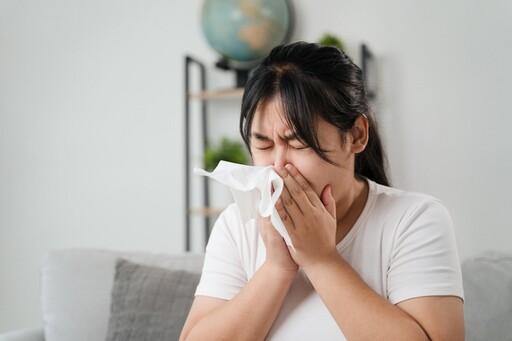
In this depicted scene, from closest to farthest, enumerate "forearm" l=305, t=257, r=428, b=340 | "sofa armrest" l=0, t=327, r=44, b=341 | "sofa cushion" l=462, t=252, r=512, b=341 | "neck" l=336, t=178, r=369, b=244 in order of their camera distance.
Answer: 1. "forearm" l=305, t=257, r=428, b=340
2. "neck" l=336, t=178, r=369, b=244
3. "sofa cushion" l=462, t=252, r=512, b=341
4. "sofa armrest" l=0, t=327, r=44, b=341

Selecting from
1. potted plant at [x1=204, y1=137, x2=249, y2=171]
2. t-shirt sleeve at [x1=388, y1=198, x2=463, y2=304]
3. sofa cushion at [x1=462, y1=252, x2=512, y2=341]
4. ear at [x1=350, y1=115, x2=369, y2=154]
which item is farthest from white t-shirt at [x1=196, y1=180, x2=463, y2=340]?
potted plant at [x1=204, y1=137, x2=249, y2=171]

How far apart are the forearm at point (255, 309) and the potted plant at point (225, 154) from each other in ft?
4.55

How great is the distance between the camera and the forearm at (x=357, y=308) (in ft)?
3.50

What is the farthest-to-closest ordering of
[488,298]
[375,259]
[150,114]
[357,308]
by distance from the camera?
[150,114]
[488,298]
[375,259]
[357,308]

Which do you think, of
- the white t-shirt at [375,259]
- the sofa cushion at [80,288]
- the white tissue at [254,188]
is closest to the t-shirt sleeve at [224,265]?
the white t-shirt at [375,259]

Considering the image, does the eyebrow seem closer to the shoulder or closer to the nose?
the nose

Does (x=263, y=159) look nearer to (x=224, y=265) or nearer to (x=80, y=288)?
(x=224, y=265)

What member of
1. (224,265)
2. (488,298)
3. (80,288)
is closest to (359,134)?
(224,265)

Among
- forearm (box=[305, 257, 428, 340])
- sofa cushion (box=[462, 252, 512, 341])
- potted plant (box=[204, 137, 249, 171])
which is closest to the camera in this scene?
forearm (box=[305, 257, 428, 340])

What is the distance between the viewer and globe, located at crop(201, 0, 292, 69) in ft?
8.20

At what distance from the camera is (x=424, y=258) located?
1.13m

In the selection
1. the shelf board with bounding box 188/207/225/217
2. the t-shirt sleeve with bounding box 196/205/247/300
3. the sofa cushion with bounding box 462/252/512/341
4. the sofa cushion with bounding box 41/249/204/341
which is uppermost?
the t-shirt sleeve with bounding box 196/205/247/300

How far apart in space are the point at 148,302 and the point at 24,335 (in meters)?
0.38

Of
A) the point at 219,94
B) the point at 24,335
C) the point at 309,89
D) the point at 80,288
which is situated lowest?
the point at 24,335
